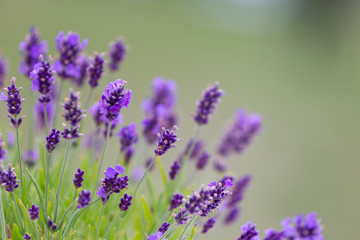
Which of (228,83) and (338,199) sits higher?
(228,83)

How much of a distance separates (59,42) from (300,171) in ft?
13.2

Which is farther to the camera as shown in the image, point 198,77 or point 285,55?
point 285,55

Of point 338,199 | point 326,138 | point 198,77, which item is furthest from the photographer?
point 198,77

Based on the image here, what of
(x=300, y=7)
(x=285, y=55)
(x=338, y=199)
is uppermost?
(x=300, y=7)

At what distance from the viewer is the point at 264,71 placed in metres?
8.39

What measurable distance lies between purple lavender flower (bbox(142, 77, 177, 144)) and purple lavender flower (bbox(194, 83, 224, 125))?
0.18 metres

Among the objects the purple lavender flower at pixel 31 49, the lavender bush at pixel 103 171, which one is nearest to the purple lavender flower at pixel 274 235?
the lavender bush at pixel 103 171

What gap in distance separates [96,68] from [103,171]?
0.90ft

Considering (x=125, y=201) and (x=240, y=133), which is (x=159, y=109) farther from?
(x=125, y=201)

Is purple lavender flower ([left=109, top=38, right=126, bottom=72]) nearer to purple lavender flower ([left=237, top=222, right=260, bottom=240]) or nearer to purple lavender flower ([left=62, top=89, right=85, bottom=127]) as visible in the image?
purple lavender flower ([left=62, top=89, right=85, bottom=127])

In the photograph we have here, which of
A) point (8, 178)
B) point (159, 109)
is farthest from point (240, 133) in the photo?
point (8, 178)

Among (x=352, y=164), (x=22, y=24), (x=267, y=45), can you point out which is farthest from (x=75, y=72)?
(x=267, y=45)

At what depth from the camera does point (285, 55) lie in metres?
9.12

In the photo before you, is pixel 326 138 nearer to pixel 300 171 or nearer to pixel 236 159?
pixel 300 171
